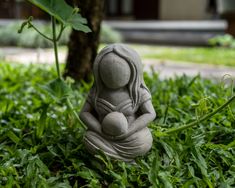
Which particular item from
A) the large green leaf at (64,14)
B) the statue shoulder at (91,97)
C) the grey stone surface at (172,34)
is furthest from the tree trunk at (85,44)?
the grey stone surface at (172,34)

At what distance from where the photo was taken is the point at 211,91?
314cm

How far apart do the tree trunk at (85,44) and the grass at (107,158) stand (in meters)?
0.87

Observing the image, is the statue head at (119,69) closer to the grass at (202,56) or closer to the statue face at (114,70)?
the statue face at (114,70)

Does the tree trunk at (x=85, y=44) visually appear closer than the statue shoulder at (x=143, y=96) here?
No

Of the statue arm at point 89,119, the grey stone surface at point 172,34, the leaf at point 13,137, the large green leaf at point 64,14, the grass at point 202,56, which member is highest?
the large green leaf at point 64,14

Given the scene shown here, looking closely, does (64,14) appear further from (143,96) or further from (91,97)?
(143,96)

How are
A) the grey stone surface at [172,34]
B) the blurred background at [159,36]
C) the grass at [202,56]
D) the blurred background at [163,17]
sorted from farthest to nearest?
the blurred background at [163,17]
the grey stone surface at [172,34]
the grass at [202,56]
the blurred background at [159,36]

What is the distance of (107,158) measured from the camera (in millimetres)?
1795

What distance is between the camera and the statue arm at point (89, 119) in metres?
1.82

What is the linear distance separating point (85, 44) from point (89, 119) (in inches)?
67.2

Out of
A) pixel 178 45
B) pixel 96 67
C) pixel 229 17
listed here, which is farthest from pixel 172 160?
pixel 178 45

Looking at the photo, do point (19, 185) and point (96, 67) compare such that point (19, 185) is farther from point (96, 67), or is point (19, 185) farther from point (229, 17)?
point (229, 17)

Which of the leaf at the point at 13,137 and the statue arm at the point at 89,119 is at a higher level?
the statue arm at the point at 89,119

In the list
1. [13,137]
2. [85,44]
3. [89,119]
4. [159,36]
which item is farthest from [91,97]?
[159,36]
